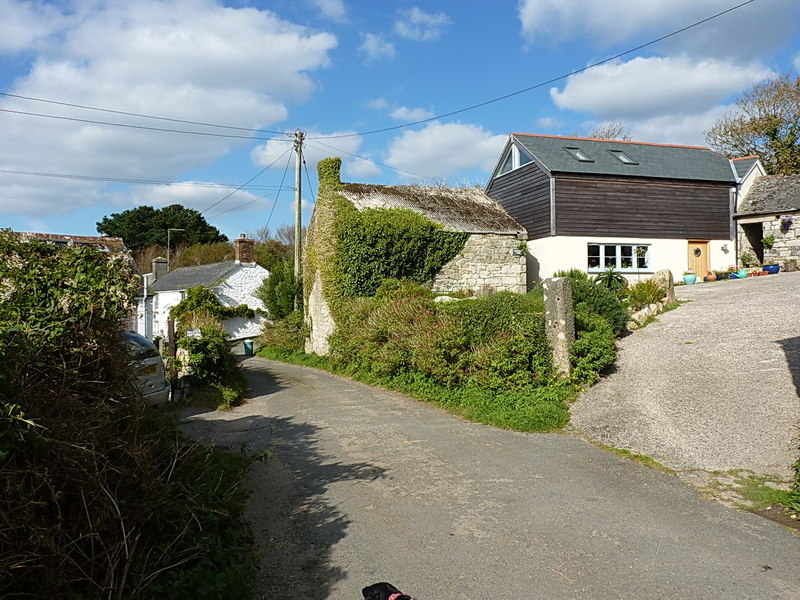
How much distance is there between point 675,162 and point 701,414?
21166 mm

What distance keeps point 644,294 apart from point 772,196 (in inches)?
592

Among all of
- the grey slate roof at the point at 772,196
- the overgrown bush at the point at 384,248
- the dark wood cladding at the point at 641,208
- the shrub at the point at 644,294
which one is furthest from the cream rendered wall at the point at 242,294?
the grey slate roof at the point at 772,196

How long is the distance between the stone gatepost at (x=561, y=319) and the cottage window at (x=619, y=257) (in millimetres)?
14383

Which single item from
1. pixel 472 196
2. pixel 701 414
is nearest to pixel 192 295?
pixel 472 196

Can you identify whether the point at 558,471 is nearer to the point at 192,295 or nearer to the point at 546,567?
the point at 546,567

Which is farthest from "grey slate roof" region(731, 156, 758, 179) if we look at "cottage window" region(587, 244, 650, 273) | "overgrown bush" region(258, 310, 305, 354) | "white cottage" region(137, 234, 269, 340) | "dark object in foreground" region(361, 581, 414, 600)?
Answer: "dark object in foreground" region(361, 581, 414, 600)

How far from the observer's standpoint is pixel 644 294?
15.8m

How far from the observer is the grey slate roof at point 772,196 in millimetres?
25375

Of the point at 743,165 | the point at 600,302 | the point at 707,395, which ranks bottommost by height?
the point at 707,395

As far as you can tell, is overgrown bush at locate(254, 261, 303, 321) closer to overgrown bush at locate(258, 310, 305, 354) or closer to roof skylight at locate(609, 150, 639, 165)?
overgrown bush at locate(258, 310, 305, 354)

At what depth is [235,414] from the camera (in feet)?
37.0

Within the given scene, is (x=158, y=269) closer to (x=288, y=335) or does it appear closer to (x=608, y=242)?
(x=288, y=335)

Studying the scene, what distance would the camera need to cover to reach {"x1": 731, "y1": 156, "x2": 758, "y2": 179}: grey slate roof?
27172 millimetres

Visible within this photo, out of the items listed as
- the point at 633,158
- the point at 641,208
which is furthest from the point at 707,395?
the point at 633,158
